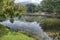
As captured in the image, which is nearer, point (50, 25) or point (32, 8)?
point (50, 25)

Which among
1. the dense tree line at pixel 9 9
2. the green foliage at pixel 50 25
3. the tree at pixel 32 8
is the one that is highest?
the dense tree line at pixel 9 9

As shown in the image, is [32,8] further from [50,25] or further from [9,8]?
[9,8]

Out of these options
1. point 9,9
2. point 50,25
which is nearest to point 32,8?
point 50,25

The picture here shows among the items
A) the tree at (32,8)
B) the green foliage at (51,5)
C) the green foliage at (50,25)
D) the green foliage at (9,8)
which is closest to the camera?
the green foliage at (9,8)

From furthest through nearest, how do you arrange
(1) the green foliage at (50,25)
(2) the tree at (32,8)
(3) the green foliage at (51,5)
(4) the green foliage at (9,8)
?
(2) the tree at (32,8), (3) the green foliage at (51,5), (1) the green foliage at (50,25), (4) the green foliage at (9,8)

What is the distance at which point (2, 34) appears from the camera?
14.5 m

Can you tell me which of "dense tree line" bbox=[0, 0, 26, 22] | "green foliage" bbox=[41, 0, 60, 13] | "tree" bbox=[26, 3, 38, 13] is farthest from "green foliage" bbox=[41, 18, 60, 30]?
"tree" bbox=[26, 3, 38, 13]

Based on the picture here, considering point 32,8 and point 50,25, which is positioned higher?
point 50,25

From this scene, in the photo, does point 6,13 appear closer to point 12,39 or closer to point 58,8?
point 12,39

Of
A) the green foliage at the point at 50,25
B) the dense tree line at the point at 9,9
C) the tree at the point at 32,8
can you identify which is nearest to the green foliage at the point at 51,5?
the tree at the point at 32,8

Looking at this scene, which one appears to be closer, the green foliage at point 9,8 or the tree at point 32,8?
the green foliage at point 9,8

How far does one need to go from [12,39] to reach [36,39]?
2.90m

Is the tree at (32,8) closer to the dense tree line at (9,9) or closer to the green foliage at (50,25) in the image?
the green foliage at (50,25)

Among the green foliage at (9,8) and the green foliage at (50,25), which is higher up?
the green foliage at (9,8)
